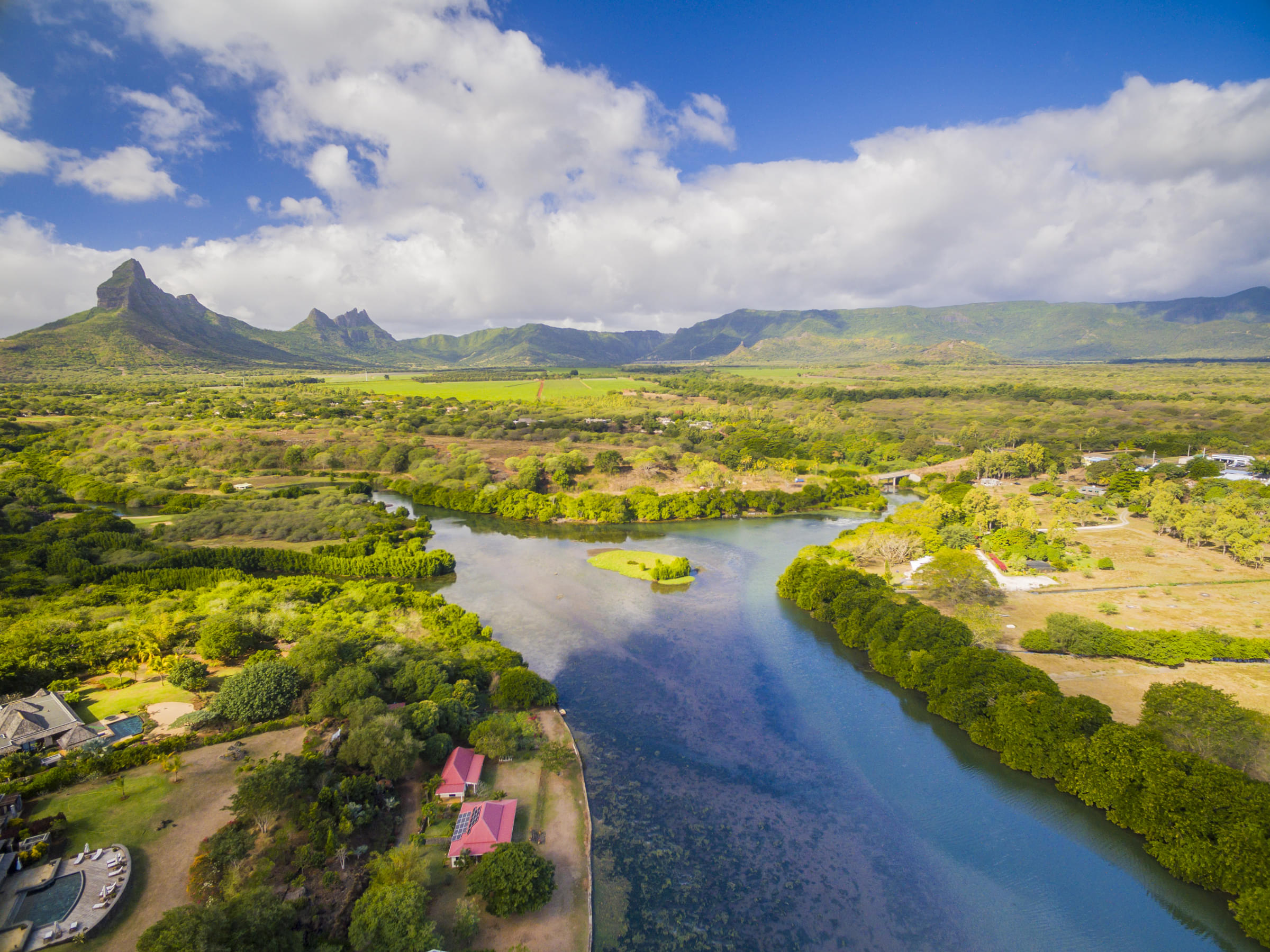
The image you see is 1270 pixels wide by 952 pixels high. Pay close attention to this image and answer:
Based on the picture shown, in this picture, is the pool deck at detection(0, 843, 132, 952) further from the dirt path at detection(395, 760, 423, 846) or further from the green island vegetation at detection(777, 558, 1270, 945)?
the green island vegetation at detection(777, 558, 1270, 945)

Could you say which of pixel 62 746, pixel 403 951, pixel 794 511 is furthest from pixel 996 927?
pixel 794 511

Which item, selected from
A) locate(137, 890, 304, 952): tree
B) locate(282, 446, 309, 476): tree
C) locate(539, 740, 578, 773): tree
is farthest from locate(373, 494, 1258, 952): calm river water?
locate(282, 446, 309, 476): tree

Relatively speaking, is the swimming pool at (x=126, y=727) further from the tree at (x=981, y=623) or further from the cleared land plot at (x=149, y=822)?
the tree at (x=981, y=623)

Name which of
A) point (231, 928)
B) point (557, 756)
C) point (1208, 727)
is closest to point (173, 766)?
point (231, 928)

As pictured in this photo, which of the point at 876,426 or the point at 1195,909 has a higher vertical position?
the point at 876,426

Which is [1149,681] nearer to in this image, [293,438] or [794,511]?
[794,511]
